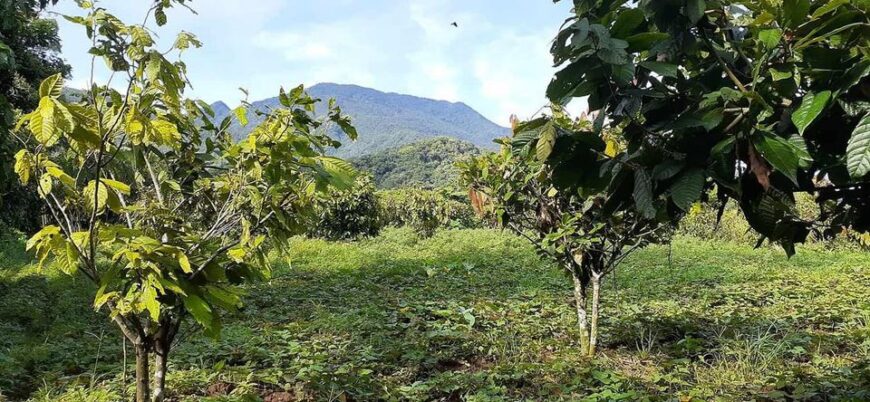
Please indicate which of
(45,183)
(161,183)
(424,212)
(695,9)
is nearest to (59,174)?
(45,183)

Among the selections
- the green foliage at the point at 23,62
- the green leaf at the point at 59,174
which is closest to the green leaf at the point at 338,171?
the green leaf at the point at 59,174

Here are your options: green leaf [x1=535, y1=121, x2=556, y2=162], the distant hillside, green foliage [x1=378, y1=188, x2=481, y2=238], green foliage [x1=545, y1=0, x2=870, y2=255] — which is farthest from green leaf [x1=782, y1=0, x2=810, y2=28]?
the distant hillside

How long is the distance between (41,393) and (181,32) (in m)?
2.96

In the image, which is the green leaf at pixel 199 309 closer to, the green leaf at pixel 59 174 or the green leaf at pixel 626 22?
the green leaf at pixel 59 174

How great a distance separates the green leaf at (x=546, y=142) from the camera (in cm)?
118

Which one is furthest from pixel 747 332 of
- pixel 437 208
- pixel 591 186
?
pixel 437 208

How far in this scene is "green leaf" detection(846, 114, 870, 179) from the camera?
3.19 ft

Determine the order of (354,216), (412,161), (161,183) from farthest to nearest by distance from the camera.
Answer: (412,161)
(354,216)
(161,183)

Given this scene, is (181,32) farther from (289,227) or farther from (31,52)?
(31,52)

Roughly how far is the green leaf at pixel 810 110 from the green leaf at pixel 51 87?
5.69ft

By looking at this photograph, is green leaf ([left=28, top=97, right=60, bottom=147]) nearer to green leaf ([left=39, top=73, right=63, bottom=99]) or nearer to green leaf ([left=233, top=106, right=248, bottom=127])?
green leaf ([left=39, top=73, right=63, bottom=99])

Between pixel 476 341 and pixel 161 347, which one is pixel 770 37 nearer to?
pixel 161 347

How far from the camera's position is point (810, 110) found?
1052mm

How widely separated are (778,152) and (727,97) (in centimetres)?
15
